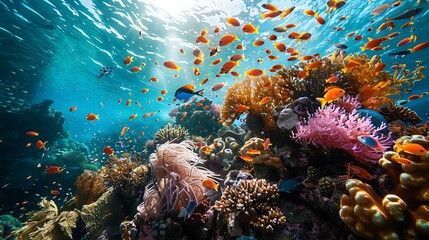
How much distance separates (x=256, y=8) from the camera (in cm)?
1579

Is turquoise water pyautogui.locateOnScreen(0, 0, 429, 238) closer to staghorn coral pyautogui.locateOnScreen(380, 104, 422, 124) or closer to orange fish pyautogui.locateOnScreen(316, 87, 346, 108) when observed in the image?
staghorn coral pyautogui.locateOnScreen(380, 104, 422, 124)

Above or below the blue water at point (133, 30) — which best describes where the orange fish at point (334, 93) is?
below

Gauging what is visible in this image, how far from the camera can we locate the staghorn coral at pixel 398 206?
79.9 inches

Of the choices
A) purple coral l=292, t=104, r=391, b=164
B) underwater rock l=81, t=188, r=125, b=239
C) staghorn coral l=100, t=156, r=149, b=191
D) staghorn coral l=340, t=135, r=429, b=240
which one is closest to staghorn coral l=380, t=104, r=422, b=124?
purple coral l=292, t=104, r=391, b=164

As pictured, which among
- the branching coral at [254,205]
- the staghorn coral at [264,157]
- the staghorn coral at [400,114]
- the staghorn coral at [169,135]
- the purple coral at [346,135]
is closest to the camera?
the branching coral at [254,205]

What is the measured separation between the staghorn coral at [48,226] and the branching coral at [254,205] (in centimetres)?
494

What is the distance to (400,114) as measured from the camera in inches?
198

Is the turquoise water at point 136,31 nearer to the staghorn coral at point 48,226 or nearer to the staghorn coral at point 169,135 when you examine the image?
the staghorn coral at point 169,135

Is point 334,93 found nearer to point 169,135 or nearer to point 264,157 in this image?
point 264,157

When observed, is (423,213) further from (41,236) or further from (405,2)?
(405,2)

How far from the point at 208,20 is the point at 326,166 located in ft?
55.3

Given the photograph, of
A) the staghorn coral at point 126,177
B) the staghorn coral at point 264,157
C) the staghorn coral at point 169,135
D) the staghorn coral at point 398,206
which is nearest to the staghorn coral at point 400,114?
the staghorn coral at point 398,206

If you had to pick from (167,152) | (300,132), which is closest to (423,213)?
(300,132)

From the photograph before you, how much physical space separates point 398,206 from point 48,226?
25.1 ft
